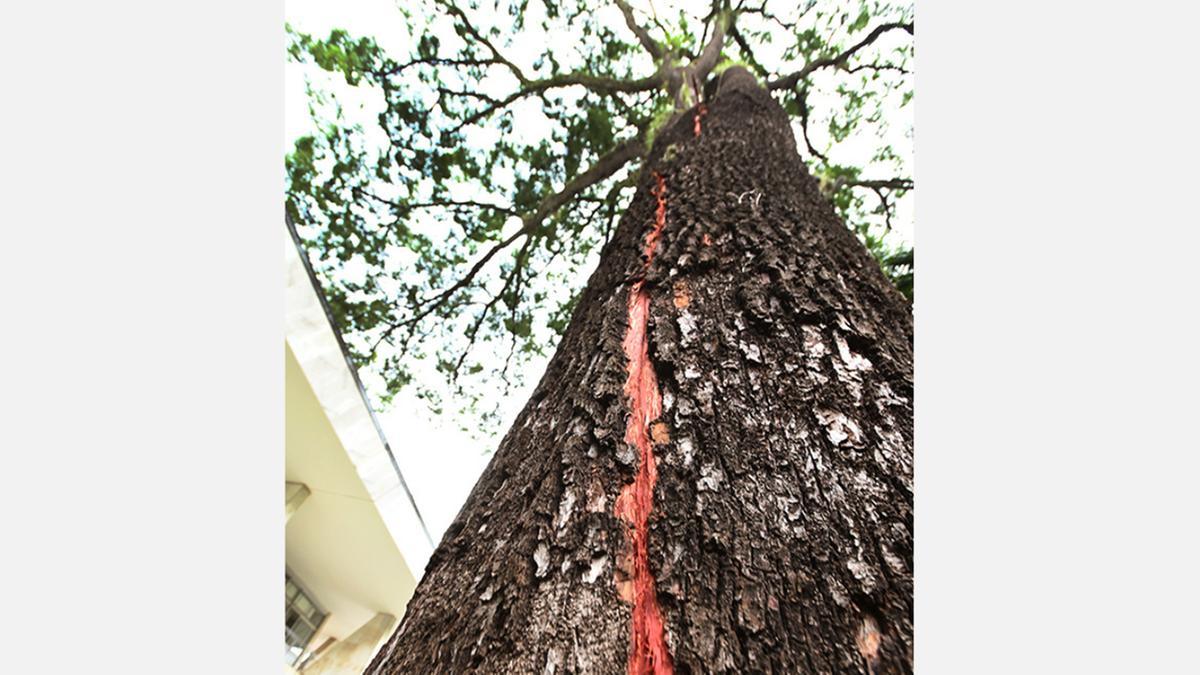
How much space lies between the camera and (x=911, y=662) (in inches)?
18.4

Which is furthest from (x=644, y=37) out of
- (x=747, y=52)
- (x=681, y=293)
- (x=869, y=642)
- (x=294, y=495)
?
(x=294, y=495)

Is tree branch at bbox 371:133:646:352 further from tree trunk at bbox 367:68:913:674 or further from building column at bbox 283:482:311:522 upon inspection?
tree trunk at bbox 367:68:913:674

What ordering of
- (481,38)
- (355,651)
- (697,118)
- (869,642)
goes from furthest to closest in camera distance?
(355,651)
(481,38)
(697,118)
(869,642)

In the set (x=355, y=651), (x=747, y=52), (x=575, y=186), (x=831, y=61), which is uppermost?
(x=747, y=52)

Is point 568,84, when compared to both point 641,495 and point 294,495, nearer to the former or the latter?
point 641,495

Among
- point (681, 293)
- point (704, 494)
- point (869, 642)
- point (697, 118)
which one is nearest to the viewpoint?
point (869, 642)

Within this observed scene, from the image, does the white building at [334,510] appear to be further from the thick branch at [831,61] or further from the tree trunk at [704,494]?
the thick branch at [831,61]

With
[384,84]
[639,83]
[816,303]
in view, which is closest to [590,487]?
[816,303]

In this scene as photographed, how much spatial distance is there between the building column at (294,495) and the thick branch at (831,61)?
20.6 ft

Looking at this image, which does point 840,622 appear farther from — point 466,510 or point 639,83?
point 639,83

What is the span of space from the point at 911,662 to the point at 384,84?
15.6 ft

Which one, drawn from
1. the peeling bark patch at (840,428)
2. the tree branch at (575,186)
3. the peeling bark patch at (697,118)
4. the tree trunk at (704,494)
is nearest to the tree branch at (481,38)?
the tree branch at (575,186)

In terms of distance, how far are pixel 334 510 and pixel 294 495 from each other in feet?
1.36

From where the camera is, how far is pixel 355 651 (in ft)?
20.0
